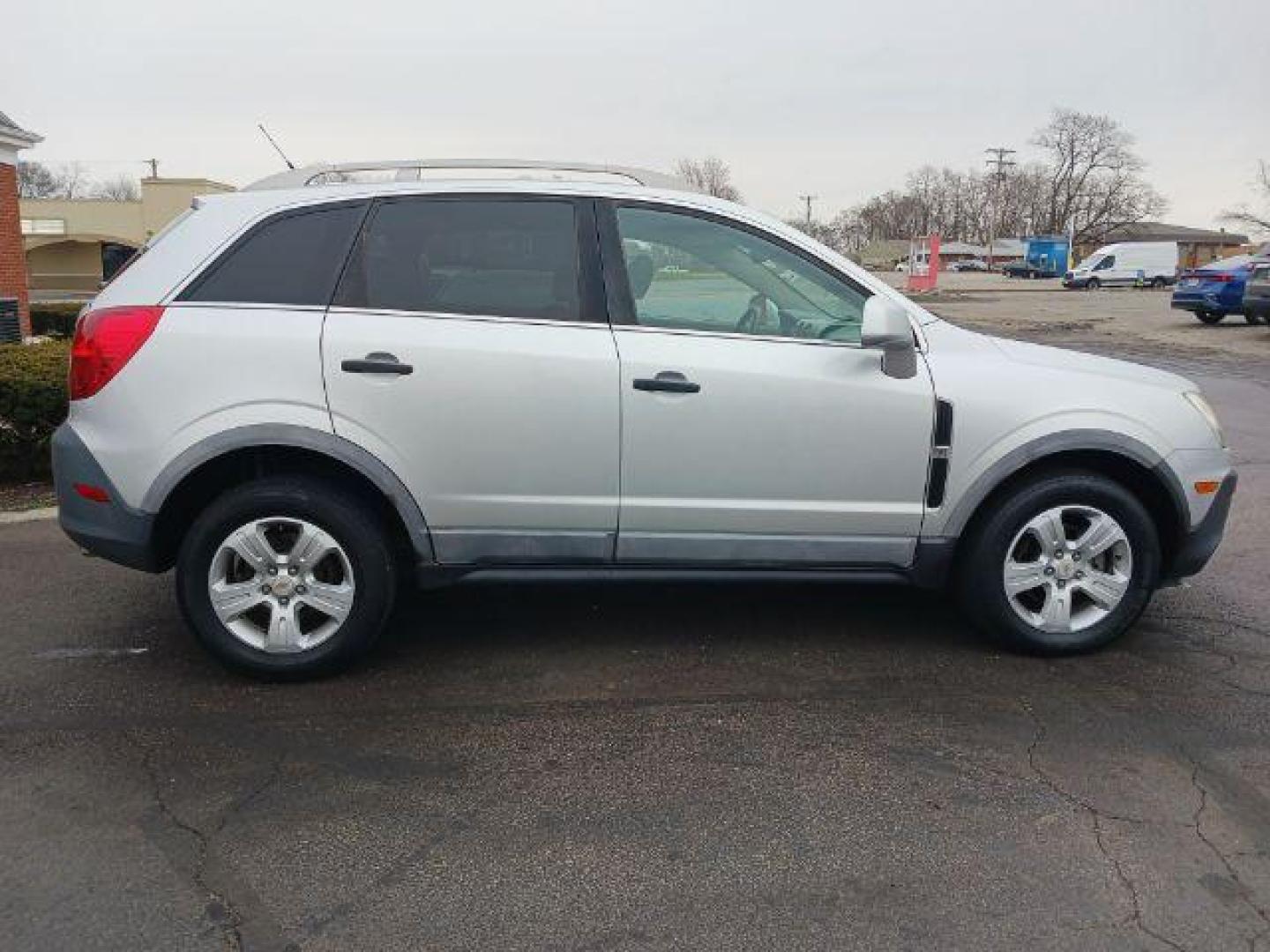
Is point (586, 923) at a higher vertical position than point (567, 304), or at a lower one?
lower

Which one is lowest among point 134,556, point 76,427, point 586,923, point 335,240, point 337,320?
point 586,923

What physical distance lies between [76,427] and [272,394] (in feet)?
2.57

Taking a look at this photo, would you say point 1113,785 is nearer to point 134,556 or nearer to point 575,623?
point 575,623

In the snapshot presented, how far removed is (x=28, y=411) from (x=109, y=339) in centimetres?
390

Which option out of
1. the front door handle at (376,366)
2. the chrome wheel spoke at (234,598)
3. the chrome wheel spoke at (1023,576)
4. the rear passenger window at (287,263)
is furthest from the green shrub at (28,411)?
the chrome wheel spoke at (1023,576)

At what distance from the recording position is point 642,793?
10.4 ft

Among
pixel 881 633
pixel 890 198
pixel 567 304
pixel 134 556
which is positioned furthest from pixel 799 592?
pixel 890 198

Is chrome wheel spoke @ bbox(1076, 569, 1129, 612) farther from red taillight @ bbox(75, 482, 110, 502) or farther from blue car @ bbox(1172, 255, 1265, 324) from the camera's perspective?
blue car @ bbox(1172, 255, 1265, 324)

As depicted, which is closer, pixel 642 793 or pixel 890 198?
pixel 642 793

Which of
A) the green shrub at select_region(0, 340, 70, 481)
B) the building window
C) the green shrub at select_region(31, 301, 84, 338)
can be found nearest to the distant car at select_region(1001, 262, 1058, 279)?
the building window

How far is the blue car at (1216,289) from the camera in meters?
22.5

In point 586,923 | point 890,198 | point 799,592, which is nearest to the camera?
point 586,923

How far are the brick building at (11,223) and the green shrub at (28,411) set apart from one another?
11.8 m

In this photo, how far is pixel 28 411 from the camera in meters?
6.96
